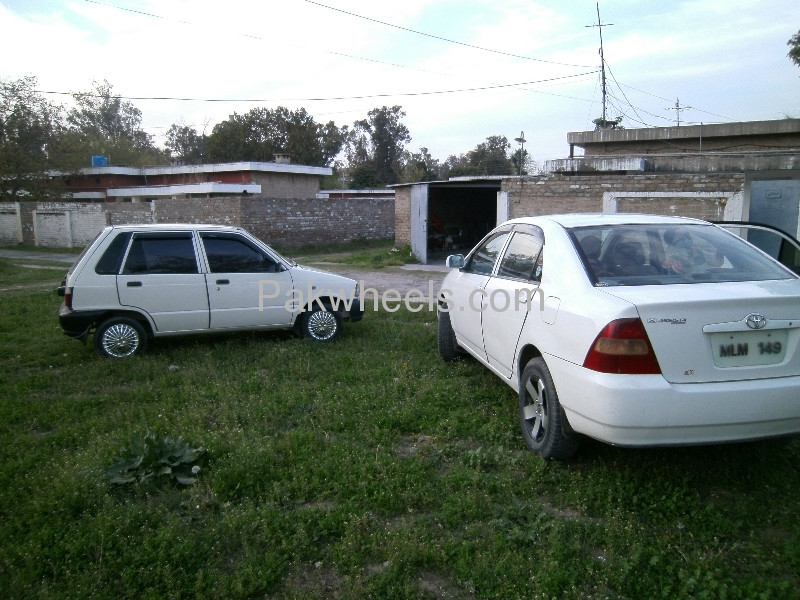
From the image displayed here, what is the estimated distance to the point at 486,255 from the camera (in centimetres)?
575

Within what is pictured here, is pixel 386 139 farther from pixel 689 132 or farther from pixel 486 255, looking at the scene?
pixel 486 255

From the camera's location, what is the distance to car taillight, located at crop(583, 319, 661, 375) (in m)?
3.25

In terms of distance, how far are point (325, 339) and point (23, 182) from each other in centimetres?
2875

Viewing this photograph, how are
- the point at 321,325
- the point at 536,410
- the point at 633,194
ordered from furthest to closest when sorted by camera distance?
the point at 633,194 < the point at 321,325 < the point at 536,410

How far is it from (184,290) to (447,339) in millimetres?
3136

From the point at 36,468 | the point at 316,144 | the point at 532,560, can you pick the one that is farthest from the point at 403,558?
the point at 316,144

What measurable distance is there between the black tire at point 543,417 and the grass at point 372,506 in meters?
0.13

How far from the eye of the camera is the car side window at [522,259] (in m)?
4.49

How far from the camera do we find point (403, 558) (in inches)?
118

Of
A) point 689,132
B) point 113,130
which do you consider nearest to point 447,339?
point 689,132

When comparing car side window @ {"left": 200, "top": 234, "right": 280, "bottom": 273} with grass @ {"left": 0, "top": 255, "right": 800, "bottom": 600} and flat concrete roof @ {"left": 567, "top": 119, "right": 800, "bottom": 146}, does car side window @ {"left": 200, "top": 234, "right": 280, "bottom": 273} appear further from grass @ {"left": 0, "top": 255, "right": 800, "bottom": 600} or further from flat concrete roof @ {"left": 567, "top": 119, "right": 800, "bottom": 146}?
flat concrete roof @ {"left": 567, "top": 119, "right": 800, "bottom": 146}

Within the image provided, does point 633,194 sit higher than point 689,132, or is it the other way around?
point 689,132

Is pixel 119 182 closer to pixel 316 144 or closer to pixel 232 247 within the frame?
pixel 316 144

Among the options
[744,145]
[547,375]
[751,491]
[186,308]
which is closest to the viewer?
[751,491]
